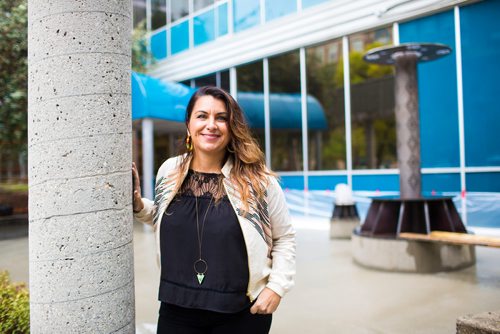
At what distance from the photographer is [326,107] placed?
12.0m

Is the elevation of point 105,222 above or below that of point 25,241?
above

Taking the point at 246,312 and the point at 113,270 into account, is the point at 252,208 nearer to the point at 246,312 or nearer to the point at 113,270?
the point at 246,312

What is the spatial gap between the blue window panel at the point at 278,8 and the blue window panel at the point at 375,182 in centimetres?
434

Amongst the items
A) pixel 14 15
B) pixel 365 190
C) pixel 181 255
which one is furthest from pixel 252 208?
pixel 14 15

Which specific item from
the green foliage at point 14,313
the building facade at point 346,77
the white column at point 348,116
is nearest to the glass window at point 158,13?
the building facade at point 346,77

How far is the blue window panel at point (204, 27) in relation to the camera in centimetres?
1322

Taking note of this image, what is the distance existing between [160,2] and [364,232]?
37.7ft

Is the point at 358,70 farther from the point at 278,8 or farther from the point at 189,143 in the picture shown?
the point at 189,143

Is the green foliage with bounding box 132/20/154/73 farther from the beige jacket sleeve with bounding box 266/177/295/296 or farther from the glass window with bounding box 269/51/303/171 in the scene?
the beige jacket sleeve with bounding box 266/177/295/296

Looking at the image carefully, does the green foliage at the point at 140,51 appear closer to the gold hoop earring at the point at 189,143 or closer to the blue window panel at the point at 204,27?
the blue window panel at the point at 204,27

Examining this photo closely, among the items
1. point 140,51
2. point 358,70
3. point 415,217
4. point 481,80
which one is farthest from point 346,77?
point 140,51

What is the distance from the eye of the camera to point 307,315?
4.46m

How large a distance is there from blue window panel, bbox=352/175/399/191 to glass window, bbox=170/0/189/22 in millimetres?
7594

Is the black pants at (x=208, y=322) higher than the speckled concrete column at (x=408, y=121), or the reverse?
the speckled concrete column at (x=408, y=121)
